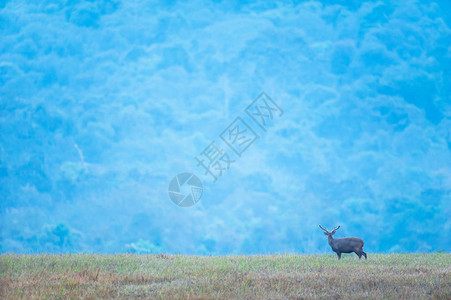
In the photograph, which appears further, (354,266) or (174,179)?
(174,179)

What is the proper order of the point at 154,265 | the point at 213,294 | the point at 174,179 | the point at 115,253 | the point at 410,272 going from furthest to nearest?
the point at 174,179 → the point at 115,253 → the point at 154,265 → the point at 410,272 → the point at 213,294

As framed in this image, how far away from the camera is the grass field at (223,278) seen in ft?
29.4

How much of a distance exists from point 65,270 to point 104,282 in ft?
5.66

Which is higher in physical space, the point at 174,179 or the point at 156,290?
the point at 156,290

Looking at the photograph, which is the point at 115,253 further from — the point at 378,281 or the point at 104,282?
the point at 378,281

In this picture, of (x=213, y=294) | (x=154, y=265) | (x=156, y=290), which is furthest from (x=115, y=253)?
(x=213, y=294)

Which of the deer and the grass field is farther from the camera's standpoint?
the deer

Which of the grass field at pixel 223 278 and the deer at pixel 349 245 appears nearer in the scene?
the grass field at pixel 223 278

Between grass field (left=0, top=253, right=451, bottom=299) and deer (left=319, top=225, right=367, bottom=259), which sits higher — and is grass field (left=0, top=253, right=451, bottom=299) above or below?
above

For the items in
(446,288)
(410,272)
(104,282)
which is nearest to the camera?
(446,288)

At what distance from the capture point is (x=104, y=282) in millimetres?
9945

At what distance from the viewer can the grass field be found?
29.4 ft

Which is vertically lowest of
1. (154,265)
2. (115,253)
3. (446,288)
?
(115,253)

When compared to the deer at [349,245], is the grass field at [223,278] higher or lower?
higher
